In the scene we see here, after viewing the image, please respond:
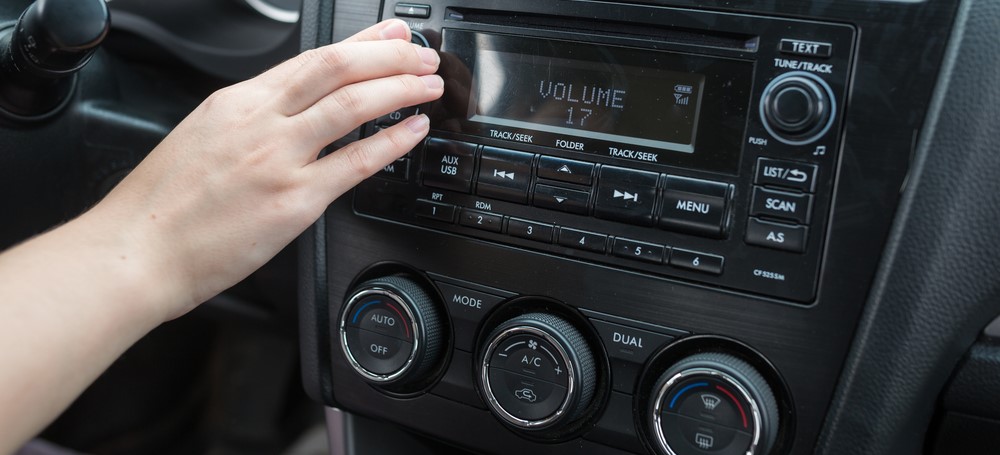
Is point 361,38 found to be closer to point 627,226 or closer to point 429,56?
point 429,56

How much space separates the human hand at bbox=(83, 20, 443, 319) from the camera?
0.64 m

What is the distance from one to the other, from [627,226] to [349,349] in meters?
0.29

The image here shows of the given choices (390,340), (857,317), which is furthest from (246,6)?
(857,317)

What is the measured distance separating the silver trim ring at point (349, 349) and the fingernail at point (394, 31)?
228 millimetres

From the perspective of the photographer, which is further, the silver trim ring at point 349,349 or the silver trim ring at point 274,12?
the silver trim ring at point 274,12

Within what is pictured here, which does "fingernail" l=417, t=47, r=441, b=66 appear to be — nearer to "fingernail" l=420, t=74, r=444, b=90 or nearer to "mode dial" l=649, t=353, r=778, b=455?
"fingernail" l=420, t=74, r=444, b=90

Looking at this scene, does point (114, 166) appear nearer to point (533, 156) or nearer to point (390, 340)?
point (390, 340)

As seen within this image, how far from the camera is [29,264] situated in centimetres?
58

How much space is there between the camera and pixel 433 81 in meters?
0.71

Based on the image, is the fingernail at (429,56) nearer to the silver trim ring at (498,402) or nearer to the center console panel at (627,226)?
the center console panel at (627,226)

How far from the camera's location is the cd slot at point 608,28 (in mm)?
643

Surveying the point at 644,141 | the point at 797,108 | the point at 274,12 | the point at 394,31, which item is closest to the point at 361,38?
the point at 394,31

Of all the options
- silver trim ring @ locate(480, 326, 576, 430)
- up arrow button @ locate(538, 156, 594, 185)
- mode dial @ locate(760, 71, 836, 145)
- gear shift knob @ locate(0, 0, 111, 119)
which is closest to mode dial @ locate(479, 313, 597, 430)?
silver trim ring @ locate(480, 326, 576, 430)

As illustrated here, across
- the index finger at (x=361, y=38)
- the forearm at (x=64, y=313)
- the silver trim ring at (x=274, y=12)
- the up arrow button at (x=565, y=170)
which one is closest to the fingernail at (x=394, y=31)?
the index finger at (x=361, y=38)
